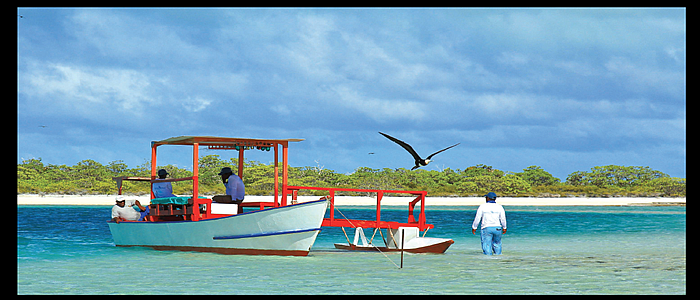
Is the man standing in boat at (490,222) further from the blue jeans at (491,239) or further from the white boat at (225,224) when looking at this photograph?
the white boat at (225,224)

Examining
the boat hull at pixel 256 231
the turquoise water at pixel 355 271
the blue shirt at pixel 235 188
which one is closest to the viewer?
the turquoise water at pixel 355 271

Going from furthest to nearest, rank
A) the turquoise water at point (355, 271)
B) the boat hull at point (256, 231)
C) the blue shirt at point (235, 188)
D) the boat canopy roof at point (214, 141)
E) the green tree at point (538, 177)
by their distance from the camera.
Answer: the green tree at point (538, 177)
the blue shirt at point (235, 188)
the boat canopy roof at point (214, 141)
the boat hull at point (256, 231)
the turquoise water at point (355, 271)

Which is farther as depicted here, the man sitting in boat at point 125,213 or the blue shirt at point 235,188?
the man sitting in boat at point 125,213

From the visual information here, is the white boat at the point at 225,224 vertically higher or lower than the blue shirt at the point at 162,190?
lower

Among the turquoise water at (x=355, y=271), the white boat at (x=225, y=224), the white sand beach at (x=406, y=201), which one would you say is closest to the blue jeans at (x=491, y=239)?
the turquoise water at (x=355, y=271)

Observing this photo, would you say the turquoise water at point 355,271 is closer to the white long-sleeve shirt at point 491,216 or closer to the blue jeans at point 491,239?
the blue jeans at point 491,239

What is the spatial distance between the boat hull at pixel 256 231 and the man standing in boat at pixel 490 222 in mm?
3255

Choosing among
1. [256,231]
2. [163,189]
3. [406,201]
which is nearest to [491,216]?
[256,231]

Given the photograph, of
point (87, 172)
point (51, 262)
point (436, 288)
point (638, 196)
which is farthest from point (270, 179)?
point (436, 288)

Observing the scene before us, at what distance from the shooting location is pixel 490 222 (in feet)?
45.6

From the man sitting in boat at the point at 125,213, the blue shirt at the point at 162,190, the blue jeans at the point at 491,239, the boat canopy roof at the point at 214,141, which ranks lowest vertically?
the blue jeans at the point at 491,239

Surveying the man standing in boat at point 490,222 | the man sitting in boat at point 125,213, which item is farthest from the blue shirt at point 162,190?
the man standing in boat at point 490,222

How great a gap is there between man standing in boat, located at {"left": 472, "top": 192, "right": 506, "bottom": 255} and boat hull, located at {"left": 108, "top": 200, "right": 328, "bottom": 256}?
3255mm

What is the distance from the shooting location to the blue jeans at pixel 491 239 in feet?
46.0
